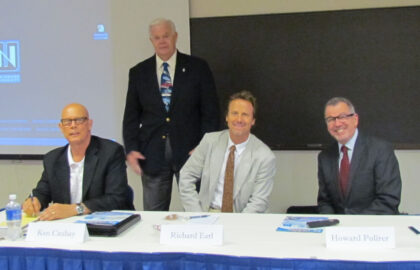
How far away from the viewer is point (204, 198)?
8.28ft

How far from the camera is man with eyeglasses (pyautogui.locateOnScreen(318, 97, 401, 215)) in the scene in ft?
7.48

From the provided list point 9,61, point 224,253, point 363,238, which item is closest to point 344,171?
point 363,238

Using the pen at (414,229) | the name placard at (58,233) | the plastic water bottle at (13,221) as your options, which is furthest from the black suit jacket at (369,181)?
the plastic water bottle at (13,221)

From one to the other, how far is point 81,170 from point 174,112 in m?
0.88

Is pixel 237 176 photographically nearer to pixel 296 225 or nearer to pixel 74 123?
pixel 296 225

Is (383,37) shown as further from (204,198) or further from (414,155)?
(204,198)

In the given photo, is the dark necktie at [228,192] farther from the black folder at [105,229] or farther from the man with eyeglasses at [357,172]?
the black folder at [105,229]

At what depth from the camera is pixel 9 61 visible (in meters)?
3.78

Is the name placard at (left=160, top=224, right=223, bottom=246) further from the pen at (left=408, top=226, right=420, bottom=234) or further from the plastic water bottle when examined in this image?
the pen at (left=408, top=226, right=420, bottom=234)

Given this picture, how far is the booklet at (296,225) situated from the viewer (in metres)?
1.79

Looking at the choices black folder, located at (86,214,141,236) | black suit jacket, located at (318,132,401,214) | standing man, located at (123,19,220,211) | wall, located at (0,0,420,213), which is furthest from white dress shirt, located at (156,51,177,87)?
black folder, located at (86,214,141,236)

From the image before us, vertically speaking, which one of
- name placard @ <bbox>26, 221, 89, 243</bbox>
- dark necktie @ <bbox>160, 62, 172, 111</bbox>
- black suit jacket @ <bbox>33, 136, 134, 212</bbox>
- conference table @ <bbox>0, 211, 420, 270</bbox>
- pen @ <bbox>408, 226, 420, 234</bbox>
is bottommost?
conference table @ <bbox>0, 211, 420, 270</bbox>

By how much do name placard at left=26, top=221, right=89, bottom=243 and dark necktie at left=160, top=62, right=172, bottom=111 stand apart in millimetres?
1451

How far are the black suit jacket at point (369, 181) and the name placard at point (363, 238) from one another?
0.74m
